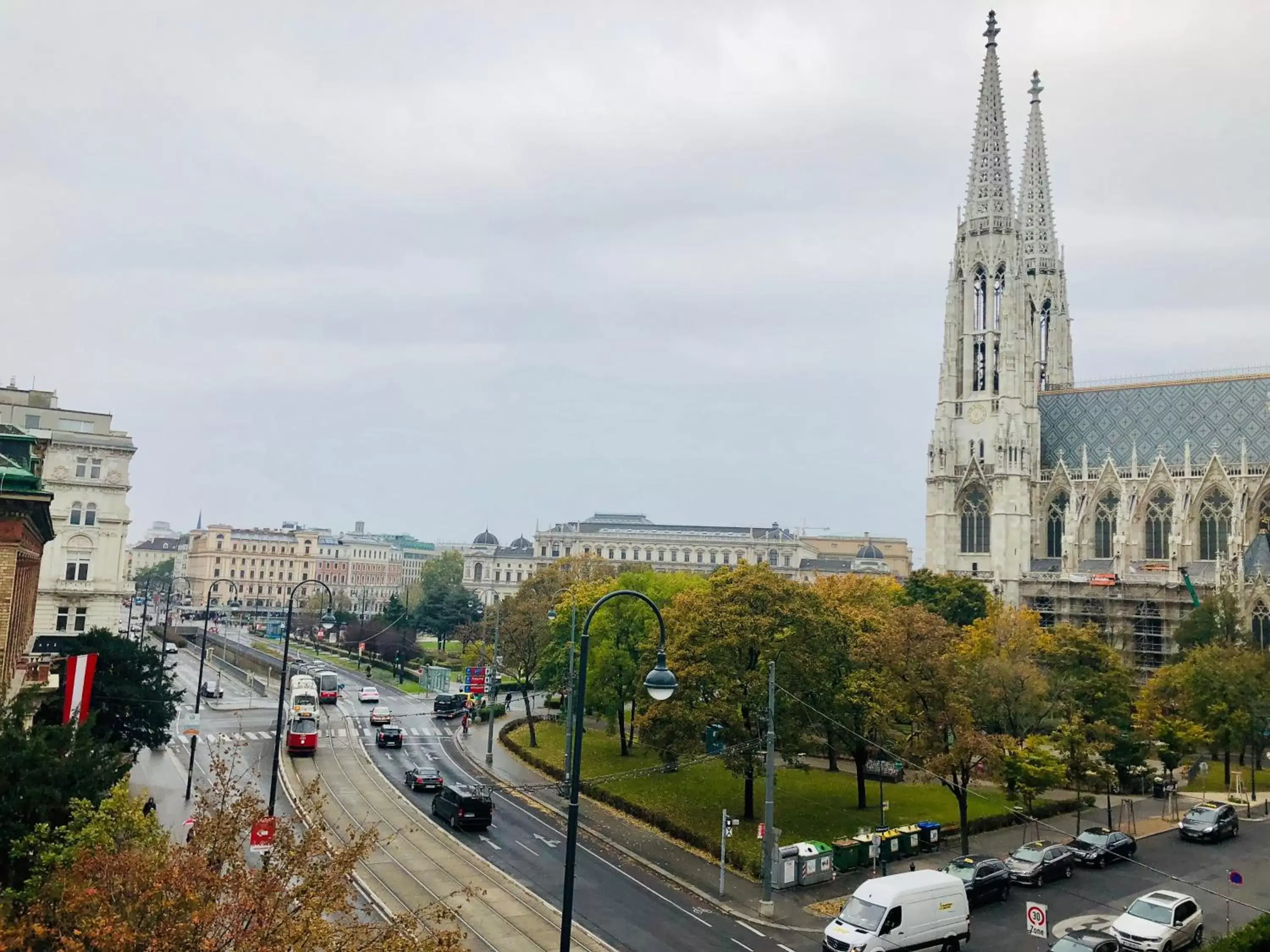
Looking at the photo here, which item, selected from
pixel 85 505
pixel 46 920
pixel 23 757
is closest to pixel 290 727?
pixel 85 505

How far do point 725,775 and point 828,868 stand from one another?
16.1 meters

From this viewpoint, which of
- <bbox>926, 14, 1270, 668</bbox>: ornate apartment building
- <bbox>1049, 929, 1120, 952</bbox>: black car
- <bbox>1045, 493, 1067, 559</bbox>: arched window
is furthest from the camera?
<bbox>1045, 493, 1067, 559</bbox>: arched window

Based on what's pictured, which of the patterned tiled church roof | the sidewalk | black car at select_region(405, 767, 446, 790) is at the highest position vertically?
the patterned tiled church roof

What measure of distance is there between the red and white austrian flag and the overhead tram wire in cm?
2588

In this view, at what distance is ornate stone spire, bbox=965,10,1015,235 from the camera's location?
4267 inches

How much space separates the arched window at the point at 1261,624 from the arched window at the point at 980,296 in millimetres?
42445

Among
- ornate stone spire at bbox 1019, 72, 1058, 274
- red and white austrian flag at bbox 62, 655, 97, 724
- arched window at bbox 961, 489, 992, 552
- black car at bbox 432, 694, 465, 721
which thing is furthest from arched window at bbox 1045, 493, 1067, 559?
red and white austrian flag at bbox 62, 655, 97, 724

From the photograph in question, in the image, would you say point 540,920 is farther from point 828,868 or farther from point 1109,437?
point 1109,437

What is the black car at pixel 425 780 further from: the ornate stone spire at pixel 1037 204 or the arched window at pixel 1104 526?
the ornate stone spire at pixel 1037 204

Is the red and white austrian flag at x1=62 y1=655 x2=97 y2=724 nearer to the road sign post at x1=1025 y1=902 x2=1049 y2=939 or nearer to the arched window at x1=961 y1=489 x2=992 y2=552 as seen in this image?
the road sign post at x1=1025 y1=902 x2=1049 y2=939

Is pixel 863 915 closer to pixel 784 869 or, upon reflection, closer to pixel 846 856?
pixel 784 869

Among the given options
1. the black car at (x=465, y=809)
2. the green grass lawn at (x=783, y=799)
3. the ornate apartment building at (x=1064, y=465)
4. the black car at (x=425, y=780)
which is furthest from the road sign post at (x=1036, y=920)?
the ornate apartment building at (x=1064, y=465)

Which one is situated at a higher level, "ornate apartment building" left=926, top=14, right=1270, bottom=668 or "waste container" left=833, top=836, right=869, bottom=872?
"ornate apartment building" left=926, top=14, right=1270, bottom=668

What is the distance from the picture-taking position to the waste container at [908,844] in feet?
125
